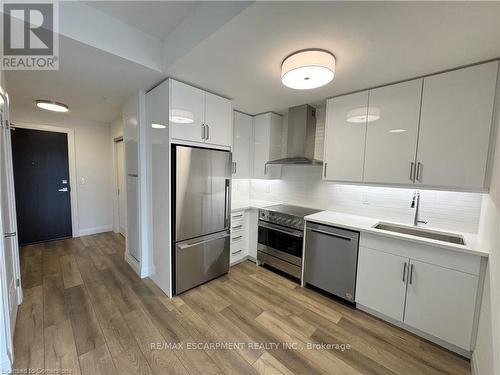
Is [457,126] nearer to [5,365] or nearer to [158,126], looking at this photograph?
[158,126]

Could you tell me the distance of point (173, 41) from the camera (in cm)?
180

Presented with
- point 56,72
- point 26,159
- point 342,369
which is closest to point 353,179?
point 342,369

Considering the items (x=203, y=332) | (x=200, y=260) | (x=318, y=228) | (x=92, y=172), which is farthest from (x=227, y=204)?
(x=92, y=172)

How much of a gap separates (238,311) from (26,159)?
4533 millimetres

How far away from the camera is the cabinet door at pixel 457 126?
164 centimetres

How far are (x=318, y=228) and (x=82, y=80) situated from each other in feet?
10.6

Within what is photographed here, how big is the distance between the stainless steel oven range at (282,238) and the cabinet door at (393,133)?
40.2 inches

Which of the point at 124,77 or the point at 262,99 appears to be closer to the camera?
the point at 124,77

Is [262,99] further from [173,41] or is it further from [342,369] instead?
[342,369]

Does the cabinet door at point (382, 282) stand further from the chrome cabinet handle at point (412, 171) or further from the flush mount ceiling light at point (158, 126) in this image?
the flush mount ceiling light at point (158, 126)

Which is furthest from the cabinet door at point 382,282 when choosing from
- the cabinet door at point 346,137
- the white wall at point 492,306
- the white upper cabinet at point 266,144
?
the white upper cabinet at point 266,144

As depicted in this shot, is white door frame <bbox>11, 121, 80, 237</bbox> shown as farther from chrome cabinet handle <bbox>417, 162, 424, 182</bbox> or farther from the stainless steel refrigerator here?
chrome cabinet handle <bbox>417, 162, 424, 182</bbox>

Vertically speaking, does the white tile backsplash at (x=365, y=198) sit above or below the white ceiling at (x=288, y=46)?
below

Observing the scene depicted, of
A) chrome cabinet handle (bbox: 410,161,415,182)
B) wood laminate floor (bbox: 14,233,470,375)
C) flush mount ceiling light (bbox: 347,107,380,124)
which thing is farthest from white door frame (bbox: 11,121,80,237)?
chrome cabinet handle (bbox: 410,161,415,182)
